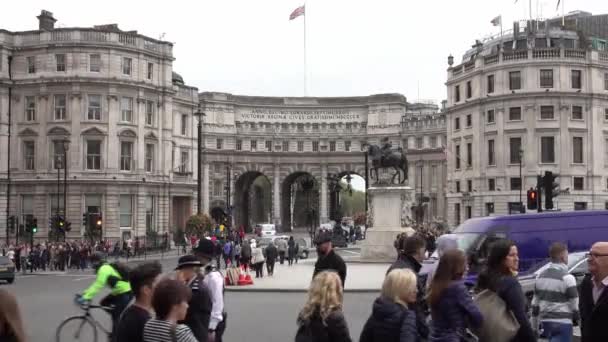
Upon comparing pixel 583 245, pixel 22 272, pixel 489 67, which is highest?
pixel 489 67

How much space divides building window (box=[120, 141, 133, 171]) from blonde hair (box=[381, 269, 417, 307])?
5365 cm

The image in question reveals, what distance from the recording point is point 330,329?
21.8 feet

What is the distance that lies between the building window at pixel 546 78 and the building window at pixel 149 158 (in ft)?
113

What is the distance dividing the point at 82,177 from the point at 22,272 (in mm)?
16214

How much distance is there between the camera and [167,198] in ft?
204

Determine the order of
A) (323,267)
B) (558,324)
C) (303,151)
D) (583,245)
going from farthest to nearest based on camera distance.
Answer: (303,151) < (583,245) < (323,267) < (558,324)

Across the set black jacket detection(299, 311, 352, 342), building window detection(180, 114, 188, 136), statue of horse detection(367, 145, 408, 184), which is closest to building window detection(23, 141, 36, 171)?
building window detection(180, 114, 188, 136)

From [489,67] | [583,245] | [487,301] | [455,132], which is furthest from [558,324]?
[455,132]

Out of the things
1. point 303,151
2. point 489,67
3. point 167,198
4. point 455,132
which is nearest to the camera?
point 167,198

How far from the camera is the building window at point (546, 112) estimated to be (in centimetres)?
6619

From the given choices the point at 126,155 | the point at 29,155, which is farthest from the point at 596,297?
the point at 29,155

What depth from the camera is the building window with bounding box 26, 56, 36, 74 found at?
57.6 m

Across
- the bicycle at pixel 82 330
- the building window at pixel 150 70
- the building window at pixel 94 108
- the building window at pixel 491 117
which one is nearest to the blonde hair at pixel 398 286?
the bicycle at pixel 82 330

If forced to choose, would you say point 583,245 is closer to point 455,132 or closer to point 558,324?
point 558,324
